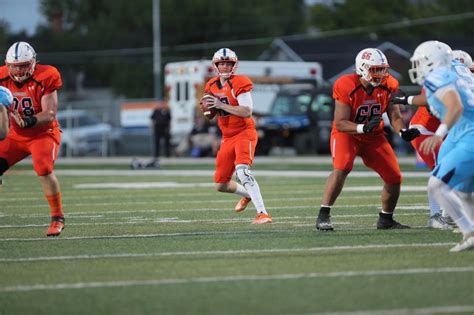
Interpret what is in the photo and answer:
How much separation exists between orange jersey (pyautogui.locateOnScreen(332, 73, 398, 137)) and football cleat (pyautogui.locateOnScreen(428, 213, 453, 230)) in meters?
1.03

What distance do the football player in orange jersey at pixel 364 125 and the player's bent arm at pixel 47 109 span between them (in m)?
2.58

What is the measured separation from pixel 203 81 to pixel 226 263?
2502cm

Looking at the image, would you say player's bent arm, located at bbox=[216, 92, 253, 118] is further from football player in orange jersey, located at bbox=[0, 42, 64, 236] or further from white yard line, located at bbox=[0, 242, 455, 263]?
white yard line, located at bbox=[0, 242, 455, 263]

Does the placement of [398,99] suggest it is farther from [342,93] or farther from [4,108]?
[4,108]

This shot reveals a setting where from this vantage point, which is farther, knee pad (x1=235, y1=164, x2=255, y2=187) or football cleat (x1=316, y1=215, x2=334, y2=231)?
knee pad (x1=235, y1=164, x2=255, y2=187)

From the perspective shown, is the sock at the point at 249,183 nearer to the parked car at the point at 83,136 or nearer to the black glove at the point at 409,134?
the black glove at the point at 409,134

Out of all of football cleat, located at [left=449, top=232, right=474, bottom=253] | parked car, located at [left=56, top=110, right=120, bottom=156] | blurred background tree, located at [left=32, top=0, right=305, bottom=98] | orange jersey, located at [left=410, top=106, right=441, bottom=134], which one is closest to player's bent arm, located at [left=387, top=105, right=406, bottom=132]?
orange jersey, located at [left=410, top=106, right=441, bottom=134]

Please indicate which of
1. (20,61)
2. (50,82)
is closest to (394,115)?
(50,82)

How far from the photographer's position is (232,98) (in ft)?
38.6

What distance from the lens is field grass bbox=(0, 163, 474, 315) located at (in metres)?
6.65

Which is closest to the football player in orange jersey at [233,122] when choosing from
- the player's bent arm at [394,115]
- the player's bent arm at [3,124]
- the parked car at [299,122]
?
the player's bent arm at [394,115]

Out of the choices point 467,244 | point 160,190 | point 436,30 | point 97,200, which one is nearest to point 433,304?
point 467,244

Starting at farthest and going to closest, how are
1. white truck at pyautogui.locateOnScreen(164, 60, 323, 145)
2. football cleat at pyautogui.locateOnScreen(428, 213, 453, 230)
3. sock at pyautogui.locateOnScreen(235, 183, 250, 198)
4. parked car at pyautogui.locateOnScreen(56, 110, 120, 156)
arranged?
parked car at pyautogui.locateOnScreen(56, 110, 120, 156)
white truck at pyautogui.locateOnScreen(164, 60, 323, 145)
sock at pyautogui.locateOnScreen(235, 183, 250, 198)
football cleat at pyautogui.locateOnScreen(428, 213, 453, 230)

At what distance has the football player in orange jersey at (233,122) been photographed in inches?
454
